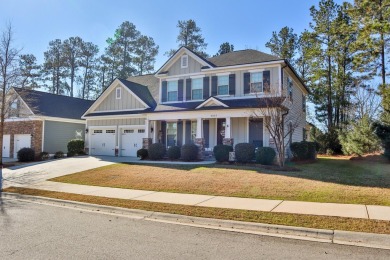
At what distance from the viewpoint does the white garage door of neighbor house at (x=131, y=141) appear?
23344 millimetres

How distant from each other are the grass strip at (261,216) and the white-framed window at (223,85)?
13273 mm

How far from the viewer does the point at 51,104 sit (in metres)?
28.3

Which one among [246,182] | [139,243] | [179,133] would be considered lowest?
[139,243]

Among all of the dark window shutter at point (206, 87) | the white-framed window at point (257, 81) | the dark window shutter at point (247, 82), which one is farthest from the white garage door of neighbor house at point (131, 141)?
the white-framed window at point (257, 81)

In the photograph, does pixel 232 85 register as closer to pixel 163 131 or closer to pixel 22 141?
pixel 163 131

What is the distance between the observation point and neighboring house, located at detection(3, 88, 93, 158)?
25422mm

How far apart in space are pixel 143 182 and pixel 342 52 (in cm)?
2832

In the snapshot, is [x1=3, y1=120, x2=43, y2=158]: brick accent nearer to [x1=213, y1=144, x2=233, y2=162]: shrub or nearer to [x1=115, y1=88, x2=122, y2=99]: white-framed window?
[x1=115, y1=88, x2=122, y2=99]: white-framed window

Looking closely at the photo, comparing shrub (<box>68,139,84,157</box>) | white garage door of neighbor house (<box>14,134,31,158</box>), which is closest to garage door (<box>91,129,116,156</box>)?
shrub (<box>68,139,84,157</box>)

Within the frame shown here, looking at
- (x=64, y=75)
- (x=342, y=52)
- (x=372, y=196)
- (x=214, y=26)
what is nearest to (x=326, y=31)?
(x=342, y=52)

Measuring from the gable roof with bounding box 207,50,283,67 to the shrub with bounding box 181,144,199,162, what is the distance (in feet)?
21.6

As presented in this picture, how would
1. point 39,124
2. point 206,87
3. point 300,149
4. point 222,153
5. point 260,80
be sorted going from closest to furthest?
point 222,153
point 300,149
point 260,80
point 206,87
point 39,124

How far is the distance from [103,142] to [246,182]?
16.2 metres

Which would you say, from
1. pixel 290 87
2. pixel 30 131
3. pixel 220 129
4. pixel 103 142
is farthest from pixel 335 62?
pixel 30 131
